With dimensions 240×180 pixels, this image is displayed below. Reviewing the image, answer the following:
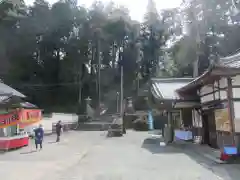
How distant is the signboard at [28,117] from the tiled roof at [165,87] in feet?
31.6

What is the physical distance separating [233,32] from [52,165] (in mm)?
27884

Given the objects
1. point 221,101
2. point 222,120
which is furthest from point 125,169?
point 221,101

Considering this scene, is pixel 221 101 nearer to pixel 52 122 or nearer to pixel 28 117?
pixel 28 117

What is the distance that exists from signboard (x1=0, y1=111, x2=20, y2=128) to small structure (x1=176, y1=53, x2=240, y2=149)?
1030cm

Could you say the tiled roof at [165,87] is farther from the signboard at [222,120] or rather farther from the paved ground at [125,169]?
the paved ground at [125,169]

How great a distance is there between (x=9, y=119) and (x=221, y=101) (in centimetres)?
1254

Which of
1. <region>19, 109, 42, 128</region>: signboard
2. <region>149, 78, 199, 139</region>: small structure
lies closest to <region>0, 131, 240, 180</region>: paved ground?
<region>149, 78, 199, 139</region>: small structure

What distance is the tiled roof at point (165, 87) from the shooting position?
61.6 ft

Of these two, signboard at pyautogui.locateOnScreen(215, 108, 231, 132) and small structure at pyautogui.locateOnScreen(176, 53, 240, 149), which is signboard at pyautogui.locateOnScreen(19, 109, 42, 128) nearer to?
small structure at pyautogui.locateOnScreen(176, 53, 240, 149)

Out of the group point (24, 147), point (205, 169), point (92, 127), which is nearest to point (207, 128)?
point (205, 169)

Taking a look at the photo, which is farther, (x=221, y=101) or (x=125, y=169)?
(x=221, y=101)

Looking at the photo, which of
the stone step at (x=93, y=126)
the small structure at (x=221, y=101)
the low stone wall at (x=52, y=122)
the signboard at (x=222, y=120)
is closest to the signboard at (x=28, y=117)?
the low stone wall at (x=52, y=122)

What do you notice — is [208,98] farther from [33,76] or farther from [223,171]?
[33,76]

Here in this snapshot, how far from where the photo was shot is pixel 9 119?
17906 millimetres
